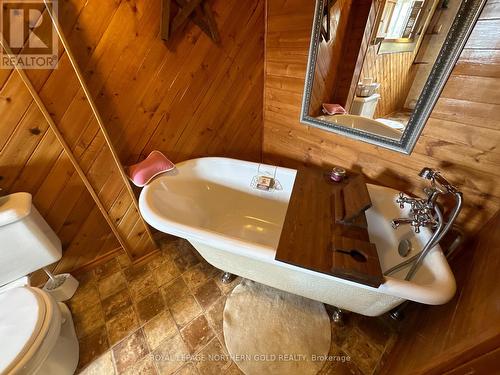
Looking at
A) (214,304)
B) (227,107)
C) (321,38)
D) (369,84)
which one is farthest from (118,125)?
(369,84)

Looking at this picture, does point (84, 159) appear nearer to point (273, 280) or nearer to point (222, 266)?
point (222, 266)

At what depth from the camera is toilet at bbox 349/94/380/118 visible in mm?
1235

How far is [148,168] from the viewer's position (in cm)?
134

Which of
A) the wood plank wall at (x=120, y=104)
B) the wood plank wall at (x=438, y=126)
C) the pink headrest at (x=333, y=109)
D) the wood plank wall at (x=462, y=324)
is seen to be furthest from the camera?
the pink headrest at (x=333, y=109)

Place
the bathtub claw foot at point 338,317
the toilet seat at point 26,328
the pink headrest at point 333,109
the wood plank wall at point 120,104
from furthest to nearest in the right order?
the pink headrest at point 333,109 < the bathtub claw foot at point 338,317 < the wood plank wall at point 120,104 < the toilet seat at point 26,328

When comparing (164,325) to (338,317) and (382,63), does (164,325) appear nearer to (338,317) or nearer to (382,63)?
(338,317)

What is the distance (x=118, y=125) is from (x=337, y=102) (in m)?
1.41

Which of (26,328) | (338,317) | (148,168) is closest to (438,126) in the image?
(338,317)

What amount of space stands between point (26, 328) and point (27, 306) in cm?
10

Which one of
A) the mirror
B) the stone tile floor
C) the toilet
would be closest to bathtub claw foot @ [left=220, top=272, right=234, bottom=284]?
the stone tile floor

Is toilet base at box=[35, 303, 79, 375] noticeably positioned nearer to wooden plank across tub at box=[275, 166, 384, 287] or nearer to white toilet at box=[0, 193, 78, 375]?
white toilet at box=[0, 193, 78, 375]

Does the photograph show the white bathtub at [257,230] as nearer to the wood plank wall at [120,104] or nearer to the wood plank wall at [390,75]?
the wood plank wall at [120,104]

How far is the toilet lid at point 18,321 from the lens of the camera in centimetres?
76

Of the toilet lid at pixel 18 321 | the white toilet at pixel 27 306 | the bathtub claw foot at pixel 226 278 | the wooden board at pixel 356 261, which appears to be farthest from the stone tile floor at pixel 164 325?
the wooden board at pixel 356 261
